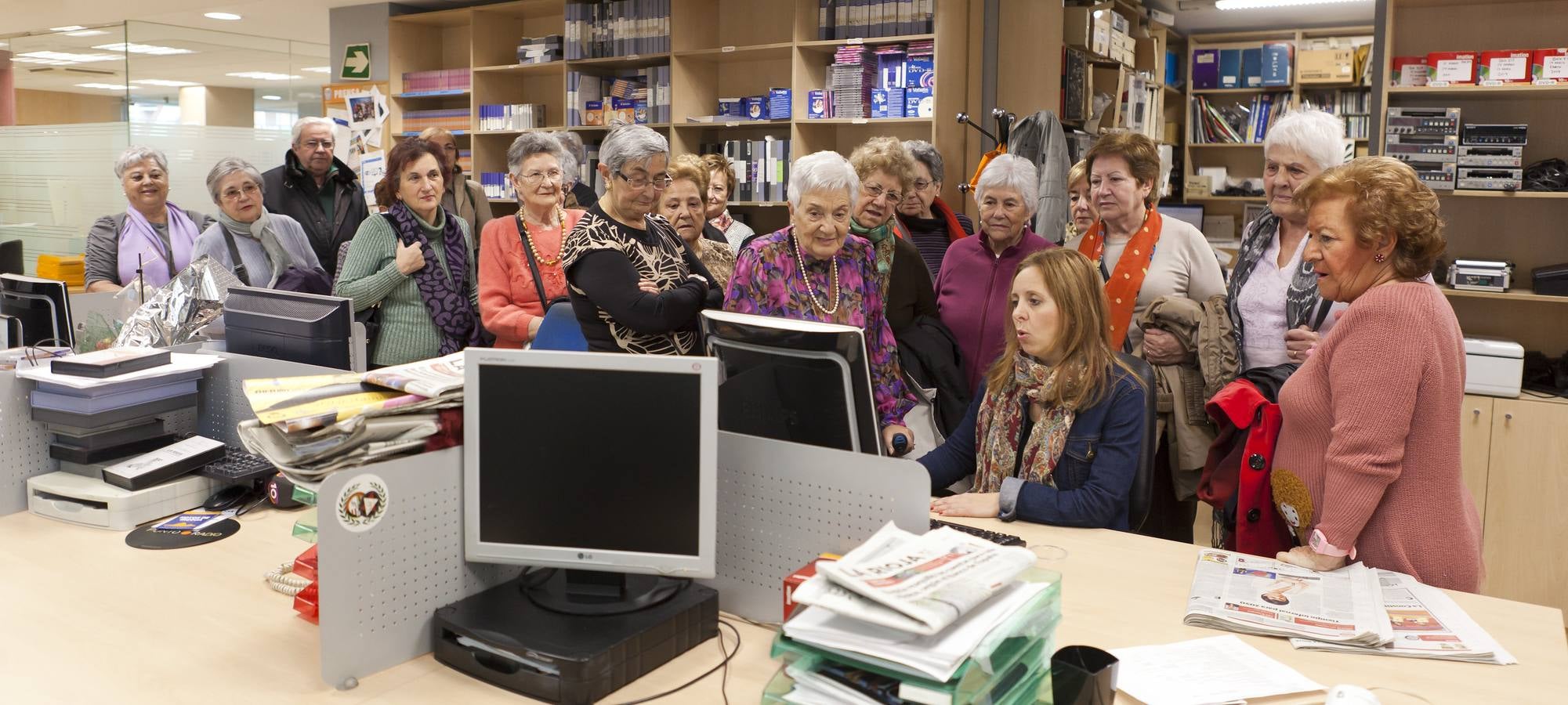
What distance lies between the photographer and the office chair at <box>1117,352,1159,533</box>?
236 centimetres

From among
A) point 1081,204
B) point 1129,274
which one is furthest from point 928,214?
point 1129,274

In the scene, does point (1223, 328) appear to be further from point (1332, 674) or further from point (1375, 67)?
point (1375, 67)

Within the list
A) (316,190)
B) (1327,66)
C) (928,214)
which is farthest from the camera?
(1327,66)

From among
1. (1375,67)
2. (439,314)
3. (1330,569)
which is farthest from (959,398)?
(1375,67)

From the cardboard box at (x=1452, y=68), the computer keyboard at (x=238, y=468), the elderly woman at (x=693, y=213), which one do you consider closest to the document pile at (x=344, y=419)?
the computer keyboard at (x=238, y=468)

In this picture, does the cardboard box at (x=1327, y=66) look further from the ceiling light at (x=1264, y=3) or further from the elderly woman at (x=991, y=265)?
the elderly woman at (x=991, y=265)

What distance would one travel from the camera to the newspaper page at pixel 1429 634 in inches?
64.5

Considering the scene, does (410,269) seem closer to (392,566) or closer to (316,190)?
(316,190)

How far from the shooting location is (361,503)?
155 centimetres

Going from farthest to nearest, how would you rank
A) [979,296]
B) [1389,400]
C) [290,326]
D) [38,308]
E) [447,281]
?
[447,281], [979,296], [38,308], [290,326], [1389,400]

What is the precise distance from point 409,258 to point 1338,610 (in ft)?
9.25

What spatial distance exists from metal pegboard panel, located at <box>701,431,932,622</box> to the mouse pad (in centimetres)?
110

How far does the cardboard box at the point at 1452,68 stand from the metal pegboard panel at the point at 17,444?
4.60 metres

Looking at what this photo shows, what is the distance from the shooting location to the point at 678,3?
6.19 meters
